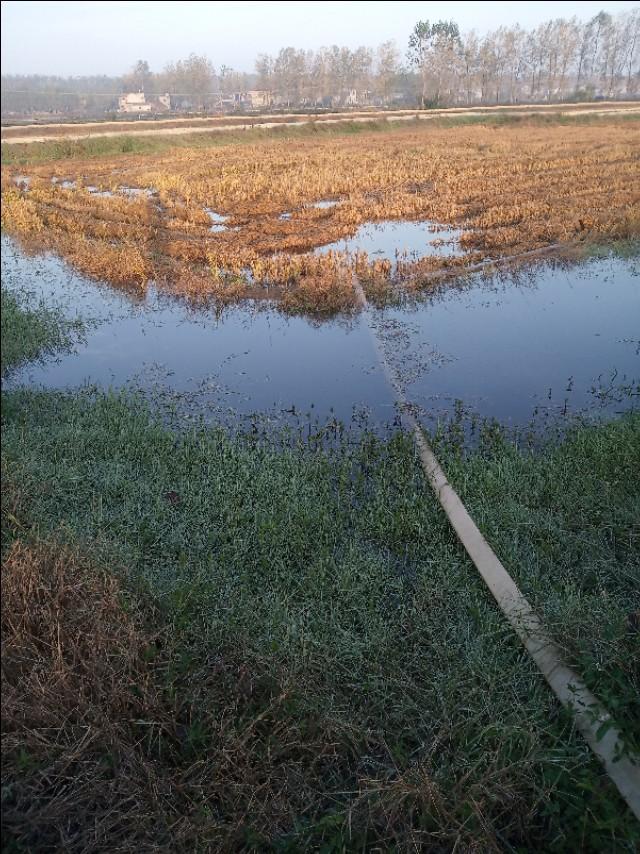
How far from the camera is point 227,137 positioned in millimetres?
36656

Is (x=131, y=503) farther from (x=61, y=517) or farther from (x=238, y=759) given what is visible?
(x=238, y=759)

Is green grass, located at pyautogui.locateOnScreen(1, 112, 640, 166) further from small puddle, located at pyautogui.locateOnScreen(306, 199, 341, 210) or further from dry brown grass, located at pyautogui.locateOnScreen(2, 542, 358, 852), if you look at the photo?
dry brown grass, located at pyautogui.locateOnScreen(2, 542, 358, 852)

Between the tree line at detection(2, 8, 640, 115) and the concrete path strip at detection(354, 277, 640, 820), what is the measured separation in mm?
23165

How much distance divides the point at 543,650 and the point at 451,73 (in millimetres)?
34695

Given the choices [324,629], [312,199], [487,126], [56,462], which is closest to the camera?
[324,629]

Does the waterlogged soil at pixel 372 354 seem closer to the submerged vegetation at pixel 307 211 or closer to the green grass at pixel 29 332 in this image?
the green grass at pixel 29 332

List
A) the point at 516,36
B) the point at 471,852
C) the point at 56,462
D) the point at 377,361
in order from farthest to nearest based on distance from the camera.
→ the point at 516,36 < the point at 377,361 < the point at 56,462 < the point at 471,852

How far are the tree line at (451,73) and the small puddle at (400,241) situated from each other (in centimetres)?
1158

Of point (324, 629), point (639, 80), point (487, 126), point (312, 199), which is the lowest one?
point (324, 629)

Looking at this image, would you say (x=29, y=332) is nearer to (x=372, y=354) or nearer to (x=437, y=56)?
(x=372, y=354)

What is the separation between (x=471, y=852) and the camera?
2455 millimetres

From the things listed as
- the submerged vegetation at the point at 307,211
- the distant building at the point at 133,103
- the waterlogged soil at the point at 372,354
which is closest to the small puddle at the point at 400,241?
the submerged vegetation at the point at 307,211

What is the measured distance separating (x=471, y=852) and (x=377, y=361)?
651cm

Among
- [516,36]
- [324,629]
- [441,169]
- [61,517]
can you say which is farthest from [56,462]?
[516,36]
